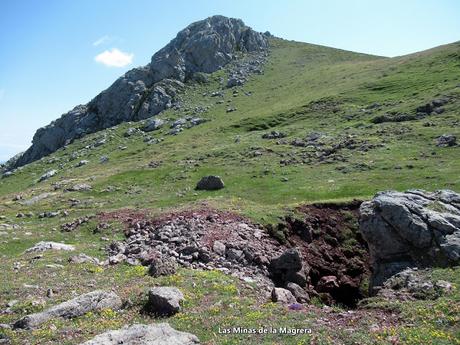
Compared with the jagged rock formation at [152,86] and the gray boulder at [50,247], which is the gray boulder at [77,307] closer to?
the gray boulder at [50,247]

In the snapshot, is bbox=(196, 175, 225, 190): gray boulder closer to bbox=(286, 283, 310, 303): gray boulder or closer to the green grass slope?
the green grass slope

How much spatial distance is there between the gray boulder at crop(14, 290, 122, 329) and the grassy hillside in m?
0.76

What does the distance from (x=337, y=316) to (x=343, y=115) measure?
73647mm

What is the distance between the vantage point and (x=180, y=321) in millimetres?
18188

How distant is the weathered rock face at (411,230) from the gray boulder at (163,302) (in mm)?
13107

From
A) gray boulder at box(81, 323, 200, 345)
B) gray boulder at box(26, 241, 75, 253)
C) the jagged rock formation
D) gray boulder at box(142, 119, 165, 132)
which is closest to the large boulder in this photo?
gray boulder at box(81, 323, 200, 345)

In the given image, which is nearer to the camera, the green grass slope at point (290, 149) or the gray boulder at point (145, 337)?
the gray boulder at point (145, 337)

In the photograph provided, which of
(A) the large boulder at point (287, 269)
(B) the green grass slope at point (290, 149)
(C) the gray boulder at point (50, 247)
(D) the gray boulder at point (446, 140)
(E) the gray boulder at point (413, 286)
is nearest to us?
(E) the gray boulder at point (413, 286)

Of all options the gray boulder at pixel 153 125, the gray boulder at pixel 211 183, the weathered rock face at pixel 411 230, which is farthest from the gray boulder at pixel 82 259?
the gray boulder at pixel 153 125

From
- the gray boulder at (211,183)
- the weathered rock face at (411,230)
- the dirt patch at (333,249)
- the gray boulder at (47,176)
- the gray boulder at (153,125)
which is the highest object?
the gray boulder at (153,125)

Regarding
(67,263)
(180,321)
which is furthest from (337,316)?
(67,263)

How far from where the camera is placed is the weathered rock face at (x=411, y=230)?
24.6 metres

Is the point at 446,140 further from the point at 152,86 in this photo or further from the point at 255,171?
the point at 152,86

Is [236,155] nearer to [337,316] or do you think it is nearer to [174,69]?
[337,316]
